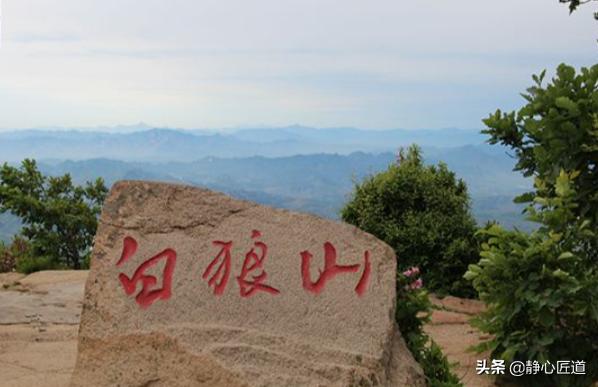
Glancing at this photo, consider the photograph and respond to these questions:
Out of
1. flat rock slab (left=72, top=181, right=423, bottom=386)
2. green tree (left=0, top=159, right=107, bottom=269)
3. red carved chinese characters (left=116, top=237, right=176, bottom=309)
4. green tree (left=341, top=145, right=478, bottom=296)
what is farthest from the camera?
green tree (left=0, top=159, right=107, bottom=269)

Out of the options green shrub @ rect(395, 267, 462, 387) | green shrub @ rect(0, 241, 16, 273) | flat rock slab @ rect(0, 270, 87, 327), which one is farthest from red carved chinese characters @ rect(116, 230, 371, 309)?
green shrub @ rect(0, 241, 16, 273)

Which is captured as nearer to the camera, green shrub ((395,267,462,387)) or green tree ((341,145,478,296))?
green shrub ((395,267,462,387))

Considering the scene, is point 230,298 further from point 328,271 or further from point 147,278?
point 328,271

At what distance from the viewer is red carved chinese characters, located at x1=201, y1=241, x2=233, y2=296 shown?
172 inches

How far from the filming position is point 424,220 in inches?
328

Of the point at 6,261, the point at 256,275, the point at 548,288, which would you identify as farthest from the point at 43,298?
the point at 548,288

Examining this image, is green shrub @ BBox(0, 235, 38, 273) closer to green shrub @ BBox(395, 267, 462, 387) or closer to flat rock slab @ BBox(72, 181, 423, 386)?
flat rock slab @ BBox(72, 181, 423, 386)

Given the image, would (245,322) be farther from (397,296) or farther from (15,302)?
(15,302)

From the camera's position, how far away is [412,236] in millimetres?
8203

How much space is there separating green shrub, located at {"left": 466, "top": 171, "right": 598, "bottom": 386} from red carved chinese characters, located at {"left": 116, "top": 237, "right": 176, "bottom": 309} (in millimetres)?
2158

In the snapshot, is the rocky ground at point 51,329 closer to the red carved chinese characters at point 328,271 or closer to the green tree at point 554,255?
the green tree at point 554,255

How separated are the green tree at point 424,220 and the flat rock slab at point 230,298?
12.2 feet

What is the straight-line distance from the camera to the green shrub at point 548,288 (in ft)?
15.4

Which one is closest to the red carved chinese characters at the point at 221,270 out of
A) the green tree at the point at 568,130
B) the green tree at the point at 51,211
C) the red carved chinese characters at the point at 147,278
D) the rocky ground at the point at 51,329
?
the red carved chinese characters at the point at 147,278
